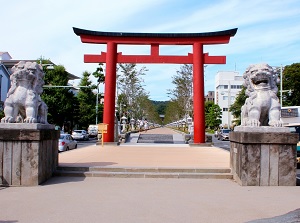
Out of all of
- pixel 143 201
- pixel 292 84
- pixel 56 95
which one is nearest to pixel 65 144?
pixel 56 95

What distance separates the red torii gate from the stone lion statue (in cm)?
1292

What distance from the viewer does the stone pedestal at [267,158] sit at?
790 centimetres

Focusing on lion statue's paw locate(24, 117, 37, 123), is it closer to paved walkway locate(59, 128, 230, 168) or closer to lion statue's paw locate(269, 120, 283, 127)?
paved walkway locate(59, 128, 230, 168)

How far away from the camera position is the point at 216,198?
6566 mm

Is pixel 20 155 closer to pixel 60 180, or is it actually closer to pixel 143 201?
pixel 60 180

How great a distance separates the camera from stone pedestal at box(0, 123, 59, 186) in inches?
299

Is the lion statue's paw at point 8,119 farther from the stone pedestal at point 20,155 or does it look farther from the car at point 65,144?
the car at point 65,144

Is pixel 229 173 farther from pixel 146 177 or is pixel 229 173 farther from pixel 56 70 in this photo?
pixel 56 70

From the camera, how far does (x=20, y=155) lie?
7645mm

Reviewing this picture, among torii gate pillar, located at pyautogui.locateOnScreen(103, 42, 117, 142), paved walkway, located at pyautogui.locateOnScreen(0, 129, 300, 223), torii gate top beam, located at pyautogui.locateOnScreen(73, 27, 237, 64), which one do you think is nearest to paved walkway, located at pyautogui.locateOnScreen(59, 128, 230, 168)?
paved walkway, located at pyautogui.locateOnScreen(0, 129, 300, 223)

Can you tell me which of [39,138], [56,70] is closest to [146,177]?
[39,138]

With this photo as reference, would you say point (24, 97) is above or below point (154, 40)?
below

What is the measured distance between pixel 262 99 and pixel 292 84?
35598mm

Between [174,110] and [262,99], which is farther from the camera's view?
[174,110]
